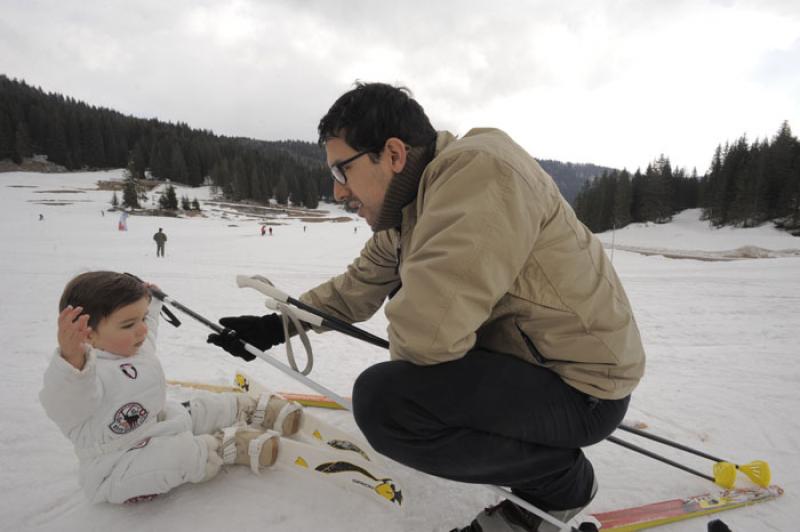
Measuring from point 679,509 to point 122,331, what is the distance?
3194mm

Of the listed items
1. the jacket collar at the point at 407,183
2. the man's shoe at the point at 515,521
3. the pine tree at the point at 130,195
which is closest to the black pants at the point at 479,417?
the man's shoe at the point at 515,521

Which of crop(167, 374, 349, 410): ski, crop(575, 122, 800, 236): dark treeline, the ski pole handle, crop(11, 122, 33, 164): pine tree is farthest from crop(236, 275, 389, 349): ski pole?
crop(11, 122, 33, 164): pine tree

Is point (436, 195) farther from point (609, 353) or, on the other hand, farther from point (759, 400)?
point (759, 400)

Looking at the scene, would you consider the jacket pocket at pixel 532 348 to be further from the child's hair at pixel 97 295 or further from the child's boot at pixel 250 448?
the child's hair at pixel 97 295

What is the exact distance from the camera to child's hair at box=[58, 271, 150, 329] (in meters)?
2.01

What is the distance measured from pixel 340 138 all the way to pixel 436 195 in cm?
63

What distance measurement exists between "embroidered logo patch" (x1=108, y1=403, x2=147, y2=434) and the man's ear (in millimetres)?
1823

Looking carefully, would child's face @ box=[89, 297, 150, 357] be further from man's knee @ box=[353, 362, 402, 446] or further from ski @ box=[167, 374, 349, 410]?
man's knee @ box=[353, 362, 402, 446]

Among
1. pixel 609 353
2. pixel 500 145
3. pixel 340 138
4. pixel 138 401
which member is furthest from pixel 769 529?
pixel 138 401

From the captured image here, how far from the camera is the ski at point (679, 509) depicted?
2.02 metres

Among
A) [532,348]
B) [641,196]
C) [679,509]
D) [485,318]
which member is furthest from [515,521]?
[641,196]

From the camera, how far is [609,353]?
1600 millimetres

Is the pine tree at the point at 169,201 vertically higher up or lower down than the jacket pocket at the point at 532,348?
higher up

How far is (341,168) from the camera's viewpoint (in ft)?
6.08
